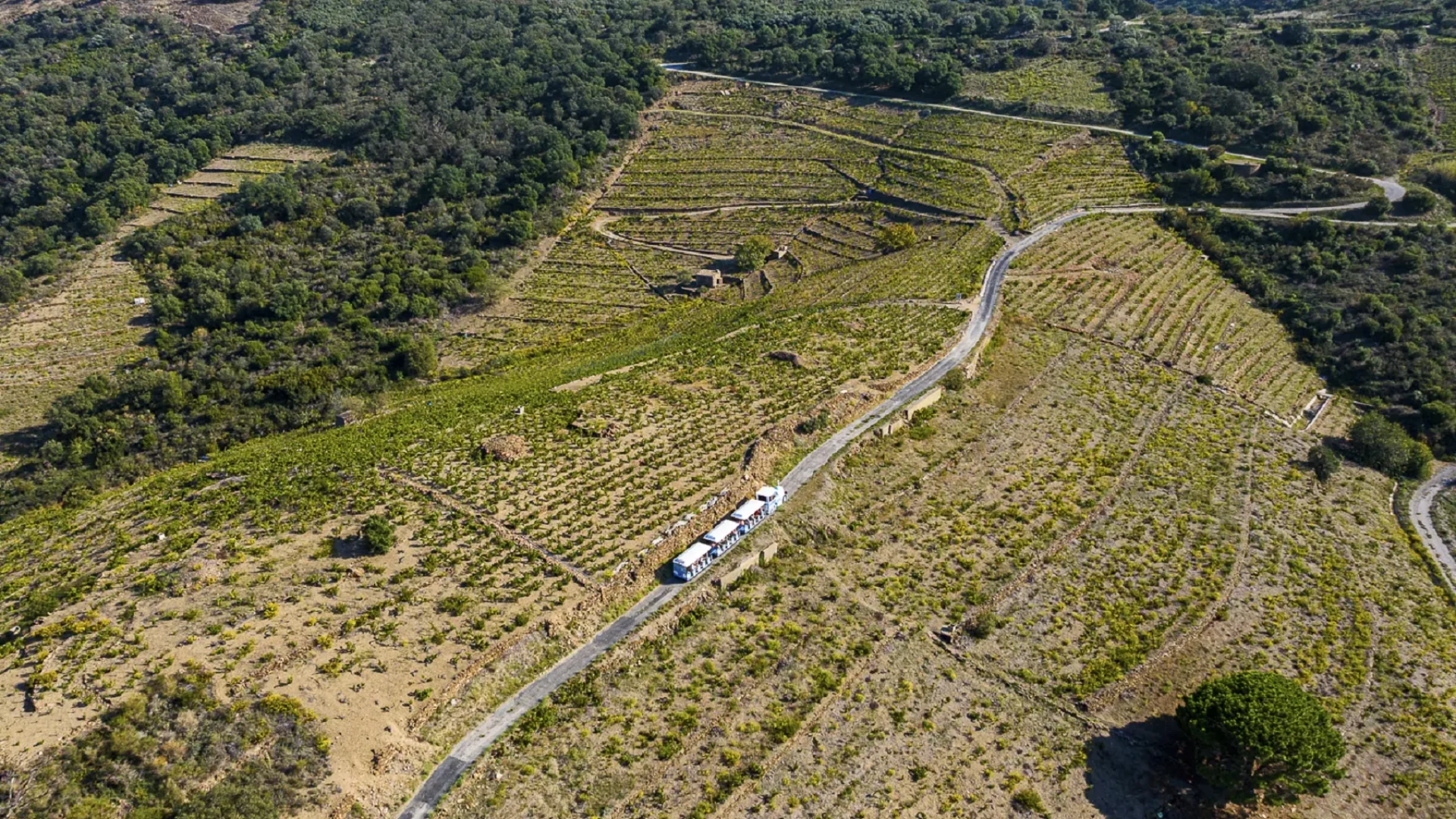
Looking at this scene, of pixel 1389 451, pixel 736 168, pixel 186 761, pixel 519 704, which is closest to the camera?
pixel 186 761

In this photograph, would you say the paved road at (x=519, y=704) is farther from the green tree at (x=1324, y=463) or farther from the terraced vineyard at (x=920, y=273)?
the green tree at (x=1324, y=463)

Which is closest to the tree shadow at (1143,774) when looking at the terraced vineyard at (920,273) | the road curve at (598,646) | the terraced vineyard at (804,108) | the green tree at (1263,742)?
the green tree at (1263,742)

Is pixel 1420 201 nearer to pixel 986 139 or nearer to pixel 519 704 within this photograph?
pixel 986 139

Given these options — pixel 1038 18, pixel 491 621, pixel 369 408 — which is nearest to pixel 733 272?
pixel 369 408

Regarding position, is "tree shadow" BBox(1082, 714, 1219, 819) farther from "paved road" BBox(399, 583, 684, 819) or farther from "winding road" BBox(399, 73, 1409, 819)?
"paved road" BBox(399, 583, 684, 819)

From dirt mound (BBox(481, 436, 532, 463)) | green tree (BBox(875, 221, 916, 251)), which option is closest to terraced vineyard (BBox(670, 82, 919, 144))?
green tree (BBox(875, 221, 916, 251))

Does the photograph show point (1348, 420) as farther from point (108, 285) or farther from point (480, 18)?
point (480, 18)

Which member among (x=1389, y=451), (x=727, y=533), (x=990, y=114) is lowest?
(x=1389, y=451)

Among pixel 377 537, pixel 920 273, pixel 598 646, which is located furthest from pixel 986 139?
pixel 377 537
